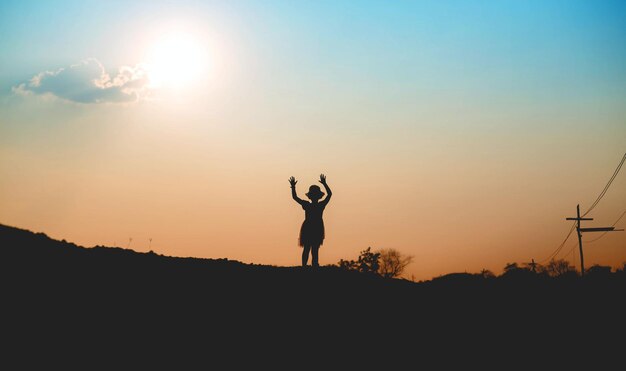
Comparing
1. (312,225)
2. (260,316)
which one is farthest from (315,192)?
(260,316)

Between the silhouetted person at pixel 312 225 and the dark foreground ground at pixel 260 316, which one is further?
the silhouetted person at pixel 312 225

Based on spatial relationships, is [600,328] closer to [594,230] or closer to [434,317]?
[434,317]

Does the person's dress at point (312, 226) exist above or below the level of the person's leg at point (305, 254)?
above

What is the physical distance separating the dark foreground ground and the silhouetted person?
2.23 feet

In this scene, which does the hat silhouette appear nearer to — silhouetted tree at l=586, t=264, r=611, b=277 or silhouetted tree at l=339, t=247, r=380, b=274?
silhouetted tree at l=586, t=264, r=611, b=277

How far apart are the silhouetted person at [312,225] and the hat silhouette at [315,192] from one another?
0.13 metres

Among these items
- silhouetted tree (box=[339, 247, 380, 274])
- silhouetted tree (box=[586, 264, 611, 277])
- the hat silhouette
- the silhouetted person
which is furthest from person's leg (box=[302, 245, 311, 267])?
silhouetted tree (box=[339, 247, 380, 274])

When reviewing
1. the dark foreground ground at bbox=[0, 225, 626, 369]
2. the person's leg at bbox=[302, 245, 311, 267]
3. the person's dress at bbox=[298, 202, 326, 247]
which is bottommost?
the dark foreground ground at bbox=[0, 225, 626, 369]

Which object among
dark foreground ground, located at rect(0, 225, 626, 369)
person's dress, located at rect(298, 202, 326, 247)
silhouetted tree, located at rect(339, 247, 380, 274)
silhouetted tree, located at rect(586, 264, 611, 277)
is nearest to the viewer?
dark foreground ground, located at rect(0, 225, 626, 369)

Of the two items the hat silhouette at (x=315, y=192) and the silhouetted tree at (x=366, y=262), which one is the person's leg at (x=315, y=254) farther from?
the silhouetted tree at (x=366, y=262)

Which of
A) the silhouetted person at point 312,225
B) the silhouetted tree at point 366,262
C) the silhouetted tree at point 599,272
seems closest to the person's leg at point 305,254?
the silhouetted person at point 312,225

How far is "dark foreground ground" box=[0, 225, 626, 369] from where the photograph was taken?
7.34m

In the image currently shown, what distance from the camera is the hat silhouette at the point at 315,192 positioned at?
42.8 feet

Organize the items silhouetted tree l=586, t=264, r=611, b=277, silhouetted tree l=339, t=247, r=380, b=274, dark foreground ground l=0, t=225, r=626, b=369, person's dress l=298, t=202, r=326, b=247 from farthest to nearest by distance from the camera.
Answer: silhouetted tree l=339, t=247, r=380, b=274 < silhouetted tree l=586, t=264, r=611, b=277 < person's dress l=298, t=202, r=326, b=247 < dark foreground ground l=0, t=225, r=626, b=369
